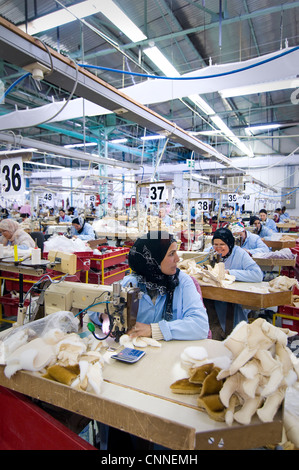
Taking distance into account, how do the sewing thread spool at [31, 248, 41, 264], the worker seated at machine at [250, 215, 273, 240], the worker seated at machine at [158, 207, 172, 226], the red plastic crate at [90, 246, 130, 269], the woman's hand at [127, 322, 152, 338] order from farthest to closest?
the worker seated at machine at [158, 207, 172, 226] < the worker seated at machine at [250, 215, 273, 240] < the red plastic crate at [90, 246, 130, 269] < the sewing thread spool at [31, 248, 41, 264] < the woman's hand at [127, 322, 152, 338]

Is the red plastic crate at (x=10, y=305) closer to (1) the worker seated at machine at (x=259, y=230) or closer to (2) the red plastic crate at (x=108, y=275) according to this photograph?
(2) the red plastic crate at (x=108, y=275)

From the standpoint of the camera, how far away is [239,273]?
10.7ft

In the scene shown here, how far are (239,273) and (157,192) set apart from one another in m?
2.05

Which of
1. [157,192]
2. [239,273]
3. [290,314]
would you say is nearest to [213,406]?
[239,273]

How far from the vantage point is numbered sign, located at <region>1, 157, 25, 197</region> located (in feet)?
13.0

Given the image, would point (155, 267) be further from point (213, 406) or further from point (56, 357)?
point (213, 406)

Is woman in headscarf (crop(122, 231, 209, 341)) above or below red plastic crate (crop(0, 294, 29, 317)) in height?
above

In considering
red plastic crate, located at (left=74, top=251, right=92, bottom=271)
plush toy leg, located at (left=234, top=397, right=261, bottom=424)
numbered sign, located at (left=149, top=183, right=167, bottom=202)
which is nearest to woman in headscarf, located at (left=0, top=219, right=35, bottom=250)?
red plastic crate, located at (left=74, top=251, right=92, bottom=271)

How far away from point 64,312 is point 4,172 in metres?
3.22

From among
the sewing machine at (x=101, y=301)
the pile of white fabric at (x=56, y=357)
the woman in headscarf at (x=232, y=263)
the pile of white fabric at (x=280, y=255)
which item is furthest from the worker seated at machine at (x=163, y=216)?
the pile of white fabric at (x=56, y=357)

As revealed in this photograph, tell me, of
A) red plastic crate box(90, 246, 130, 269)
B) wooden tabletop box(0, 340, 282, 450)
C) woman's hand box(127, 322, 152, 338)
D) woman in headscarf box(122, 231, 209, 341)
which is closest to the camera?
wooden tabletop box(0, 340, 282, 450)

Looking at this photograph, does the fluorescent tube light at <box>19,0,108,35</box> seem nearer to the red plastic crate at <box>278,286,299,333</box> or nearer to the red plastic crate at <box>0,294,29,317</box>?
the red plastic crate at <box>0,294,29,317</box>

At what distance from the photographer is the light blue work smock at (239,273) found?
3096 millimetres

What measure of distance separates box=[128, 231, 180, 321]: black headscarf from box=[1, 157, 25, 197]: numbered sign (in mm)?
2792
